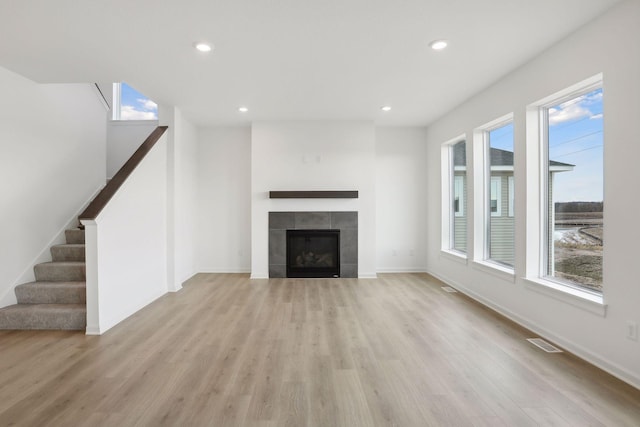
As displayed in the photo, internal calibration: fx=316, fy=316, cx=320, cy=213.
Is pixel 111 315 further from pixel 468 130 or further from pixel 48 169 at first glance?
pixel 468 130

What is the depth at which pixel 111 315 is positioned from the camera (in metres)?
3.20

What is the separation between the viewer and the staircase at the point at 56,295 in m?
3.11

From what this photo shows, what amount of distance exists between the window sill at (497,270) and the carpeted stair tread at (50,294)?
15.0 feet

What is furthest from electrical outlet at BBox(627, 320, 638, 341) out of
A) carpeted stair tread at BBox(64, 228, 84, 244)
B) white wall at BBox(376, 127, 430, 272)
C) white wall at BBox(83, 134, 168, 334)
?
carpeted stair tread at BBox(64, 228, 84, 244)

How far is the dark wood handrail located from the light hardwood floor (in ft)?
3.87

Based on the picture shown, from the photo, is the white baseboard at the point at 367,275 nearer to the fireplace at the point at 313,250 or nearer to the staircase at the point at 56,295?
the fireplace at the point at 313,250

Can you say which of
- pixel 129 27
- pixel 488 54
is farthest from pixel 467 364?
pixel 129 27

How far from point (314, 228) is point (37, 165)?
3736 mm

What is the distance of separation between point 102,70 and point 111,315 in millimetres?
2563

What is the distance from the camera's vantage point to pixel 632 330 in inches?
83.7

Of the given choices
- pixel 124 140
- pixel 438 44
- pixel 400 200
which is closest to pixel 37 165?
pixel 124 140

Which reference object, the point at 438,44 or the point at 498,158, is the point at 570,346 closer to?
the point at 498,158

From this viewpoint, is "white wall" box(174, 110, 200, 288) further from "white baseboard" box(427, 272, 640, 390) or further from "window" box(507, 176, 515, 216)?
"window" box(507, 176, 515, 216)

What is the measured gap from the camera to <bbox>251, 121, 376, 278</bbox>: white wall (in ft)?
17.8
